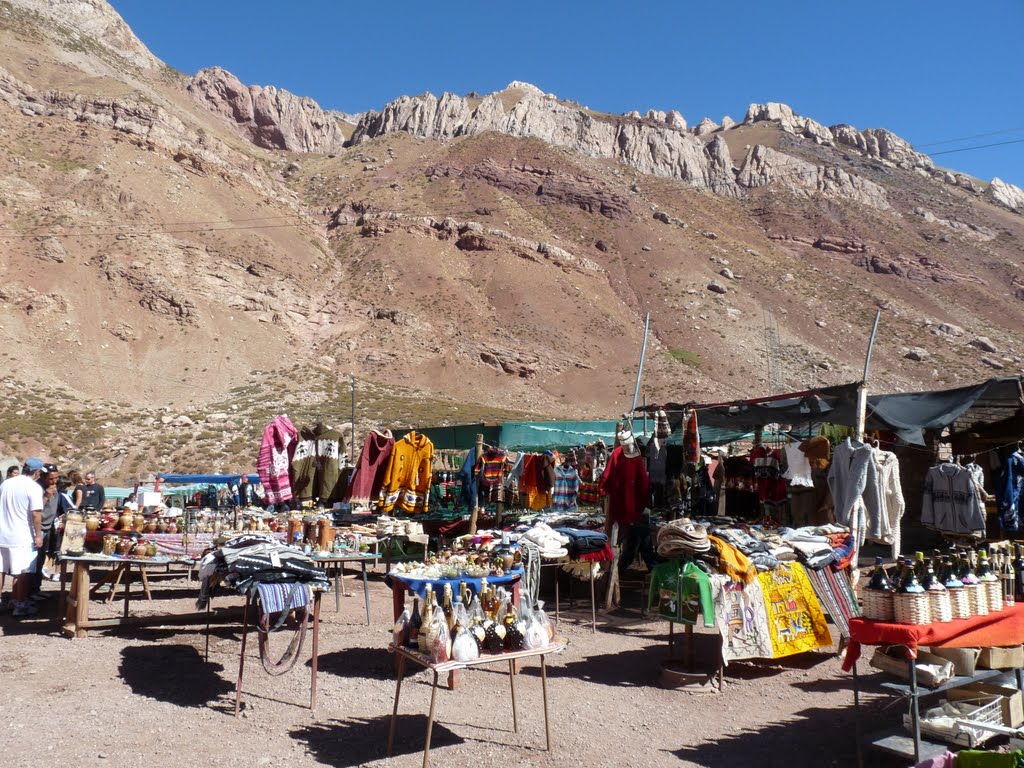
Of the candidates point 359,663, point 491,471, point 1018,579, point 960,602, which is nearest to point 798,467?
point 1018,579

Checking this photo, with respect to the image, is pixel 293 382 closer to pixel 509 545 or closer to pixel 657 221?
pixel 509 545

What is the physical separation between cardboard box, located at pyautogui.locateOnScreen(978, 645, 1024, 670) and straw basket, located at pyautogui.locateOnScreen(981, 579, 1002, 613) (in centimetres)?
27

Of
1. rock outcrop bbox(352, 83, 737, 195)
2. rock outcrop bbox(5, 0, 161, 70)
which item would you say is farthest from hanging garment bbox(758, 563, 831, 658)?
rock outcrop bbox(352, 83, 737, 195)

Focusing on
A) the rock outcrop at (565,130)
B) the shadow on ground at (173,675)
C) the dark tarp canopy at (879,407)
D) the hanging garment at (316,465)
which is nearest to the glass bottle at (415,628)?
the shadow on ground at (173,675)

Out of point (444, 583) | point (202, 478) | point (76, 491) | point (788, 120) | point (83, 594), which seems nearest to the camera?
point (444, 583)

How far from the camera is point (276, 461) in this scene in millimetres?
11750

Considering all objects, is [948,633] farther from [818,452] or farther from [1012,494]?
[1012,494]

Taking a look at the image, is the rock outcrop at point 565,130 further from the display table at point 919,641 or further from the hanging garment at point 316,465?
the display table at point 919,641

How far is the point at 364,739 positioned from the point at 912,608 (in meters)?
3.92

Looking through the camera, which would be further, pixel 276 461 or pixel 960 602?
pixel 276 461

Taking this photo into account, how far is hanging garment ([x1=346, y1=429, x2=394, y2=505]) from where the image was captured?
38.7 feet

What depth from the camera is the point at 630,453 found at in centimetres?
951

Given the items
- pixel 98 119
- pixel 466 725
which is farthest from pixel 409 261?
pixel 466 725

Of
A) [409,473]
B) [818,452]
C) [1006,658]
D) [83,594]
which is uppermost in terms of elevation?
[818,452]
